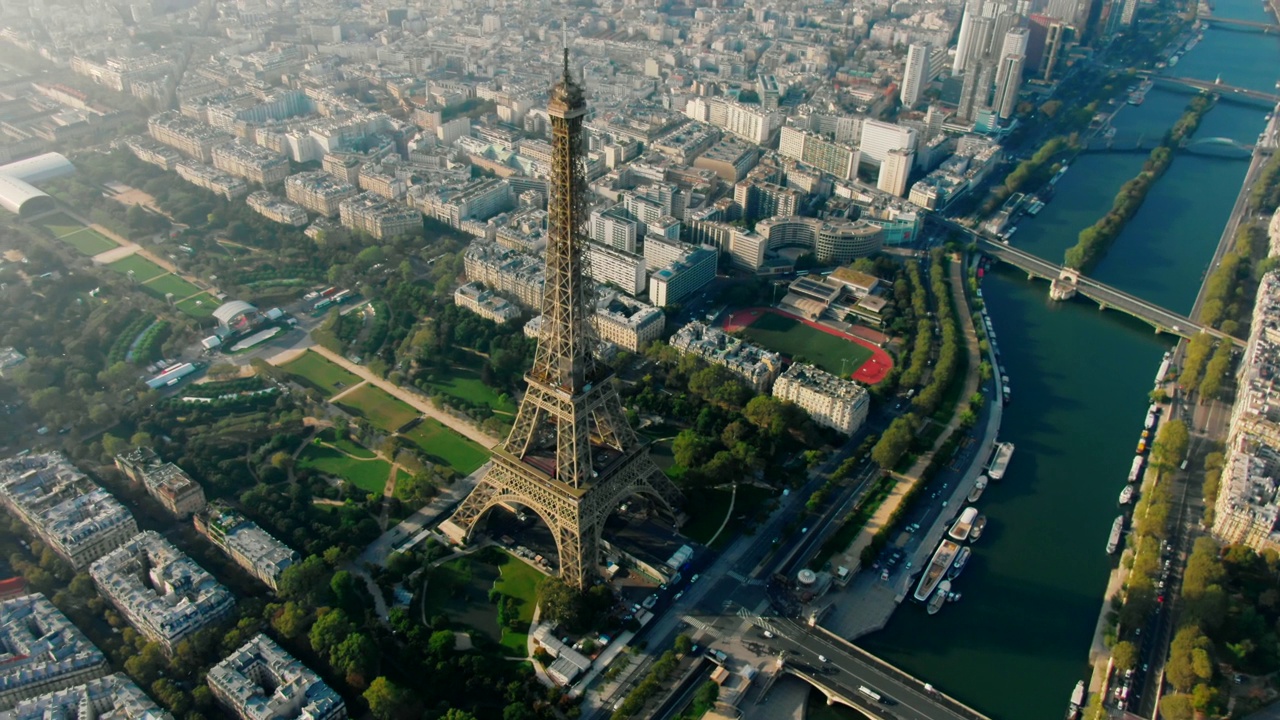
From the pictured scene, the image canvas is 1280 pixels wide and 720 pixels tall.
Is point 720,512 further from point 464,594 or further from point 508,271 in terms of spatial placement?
point 508,271

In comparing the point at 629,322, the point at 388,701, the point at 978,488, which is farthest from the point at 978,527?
the point at 388,701

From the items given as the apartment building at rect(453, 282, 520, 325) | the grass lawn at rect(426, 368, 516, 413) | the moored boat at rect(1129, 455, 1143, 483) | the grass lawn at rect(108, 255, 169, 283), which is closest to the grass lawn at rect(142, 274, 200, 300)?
the grass lawn at rect(108, 255, 169, 283)

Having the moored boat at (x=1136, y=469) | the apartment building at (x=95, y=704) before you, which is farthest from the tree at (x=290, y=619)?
the moored boat at (x=1136, y=469)

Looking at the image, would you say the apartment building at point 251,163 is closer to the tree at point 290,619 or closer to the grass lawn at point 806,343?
the grass lawn at point 806,343

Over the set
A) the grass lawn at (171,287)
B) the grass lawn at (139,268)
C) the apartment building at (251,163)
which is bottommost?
the grass lawn at (171,287)

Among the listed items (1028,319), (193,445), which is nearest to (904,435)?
(1028,319)

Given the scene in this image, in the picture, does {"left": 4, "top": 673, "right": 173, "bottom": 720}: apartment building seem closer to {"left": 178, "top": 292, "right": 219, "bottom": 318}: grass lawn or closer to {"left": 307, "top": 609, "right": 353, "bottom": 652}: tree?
{"left": 307, "top": 609, "right": 353, "bottom": 652}: tree

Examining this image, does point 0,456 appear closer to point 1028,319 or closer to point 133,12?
point 1028,319
